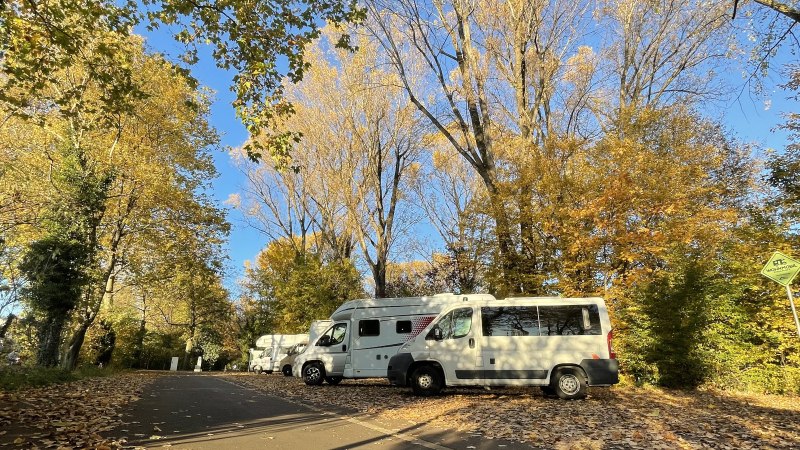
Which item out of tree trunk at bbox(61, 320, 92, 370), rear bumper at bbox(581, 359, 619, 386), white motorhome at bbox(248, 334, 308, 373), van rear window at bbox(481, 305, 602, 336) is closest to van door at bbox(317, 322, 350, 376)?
van rear window at bbox(481, 305, 602, 336)

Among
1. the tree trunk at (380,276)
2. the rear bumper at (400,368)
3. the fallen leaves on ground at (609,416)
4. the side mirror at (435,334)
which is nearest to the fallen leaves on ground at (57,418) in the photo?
the fallen leaves on ground at (609,416)

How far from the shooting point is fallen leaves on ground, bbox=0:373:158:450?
5520 millimetres

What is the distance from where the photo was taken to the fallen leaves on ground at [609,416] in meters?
A: 6.29

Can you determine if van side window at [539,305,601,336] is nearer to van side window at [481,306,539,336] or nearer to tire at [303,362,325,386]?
van side window at [481,306,539,336]

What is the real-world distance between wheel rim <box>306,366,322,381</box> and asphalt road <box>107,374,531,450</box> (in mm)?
8026

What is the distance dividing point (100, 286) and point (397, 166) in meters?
14.0

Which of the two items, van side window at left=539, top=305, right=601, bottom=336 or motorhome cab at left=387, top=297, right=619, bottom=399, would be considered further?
van side window at left=539, top=305, right=601, bottom=336

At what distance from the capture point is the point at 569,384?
11.0m

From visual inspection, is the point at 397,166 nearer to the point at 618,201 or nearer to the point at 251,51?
the point at 618,201

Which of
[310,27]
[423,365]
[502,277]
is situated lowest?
[423,365]

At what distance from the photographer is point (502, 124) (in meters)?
22.0

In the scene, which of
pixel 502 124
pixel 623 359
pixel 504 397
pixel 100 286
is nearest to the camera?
pixel 504 397

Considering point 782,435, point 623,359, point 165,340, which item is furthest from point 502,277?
point 165,340

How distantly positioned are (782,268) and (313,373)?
47.3 ft
